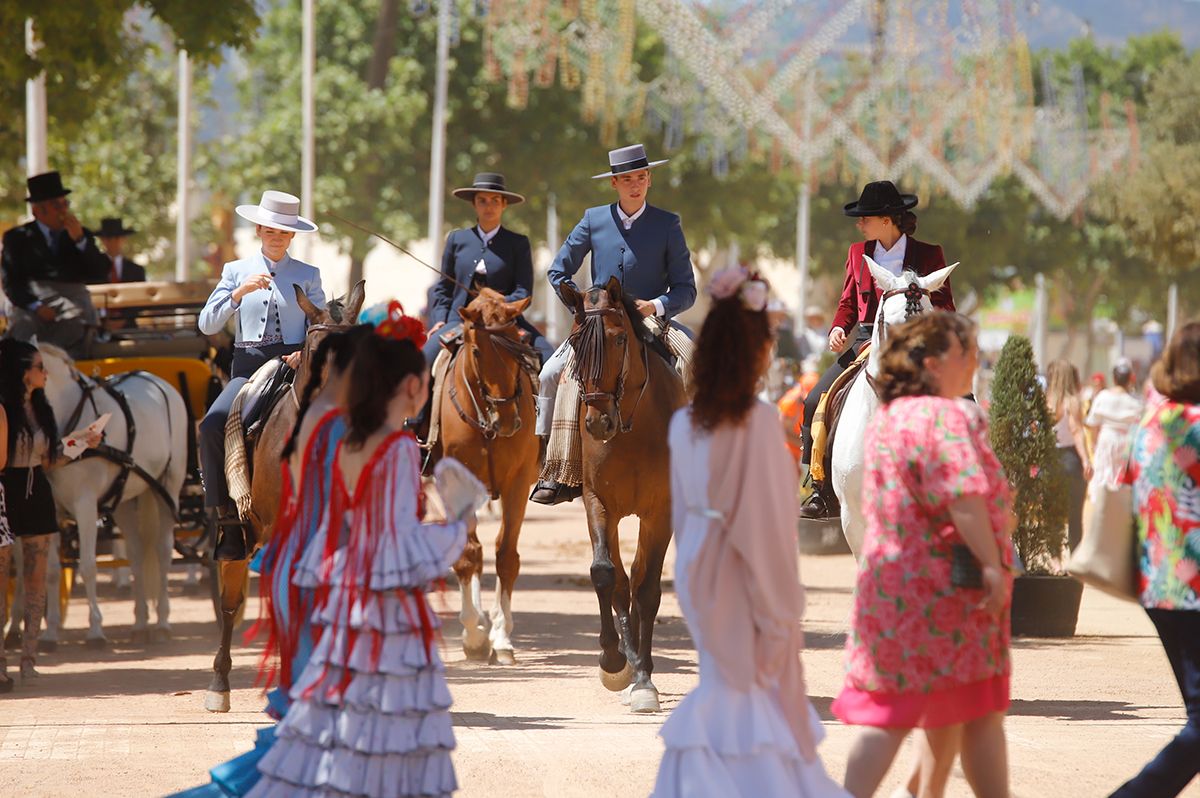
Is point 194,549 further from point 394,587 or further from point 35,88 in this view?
point 394,587

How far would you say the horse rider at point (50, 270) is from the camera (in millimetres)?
15273

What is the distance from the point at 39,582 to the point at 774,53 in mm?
21515

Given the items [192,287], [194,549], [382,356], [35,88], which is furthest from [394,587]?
[35,88]

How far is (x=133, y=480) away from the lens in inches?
581

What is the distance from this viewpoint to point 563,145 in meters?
42.0

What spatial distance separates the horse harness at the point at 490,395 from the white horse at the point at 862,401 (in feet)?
8.13

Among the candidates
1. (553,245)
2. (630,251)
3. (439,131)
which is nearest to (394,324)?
(630,251)

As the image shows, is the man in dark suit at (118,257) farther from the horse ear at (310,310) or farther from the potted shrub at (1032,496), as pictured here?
the potted shrub at (1032,496)

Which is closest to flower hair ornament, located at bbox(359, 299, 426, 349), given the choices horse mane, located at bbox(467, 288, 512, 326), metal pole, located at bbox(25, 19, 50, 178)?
horse mane, located at bbox(467, 288, 512, 326)

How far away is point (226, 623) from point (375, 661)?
15.9 ft

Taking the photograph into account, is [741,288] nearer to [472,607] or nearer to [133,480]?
[472,607]

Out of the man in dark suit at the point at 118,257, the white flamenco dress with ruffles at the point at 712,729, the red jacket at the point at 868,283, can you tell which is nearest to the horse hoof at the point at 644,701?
the red jacket at the point at 868,283

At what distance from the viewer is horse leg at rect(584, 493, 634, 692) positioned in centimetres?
1076

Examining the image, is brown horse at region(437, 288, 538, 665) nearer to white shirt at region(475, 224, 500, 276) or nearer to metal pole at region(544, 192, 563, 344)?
white shirt at region(475, 224, 500, 276)
